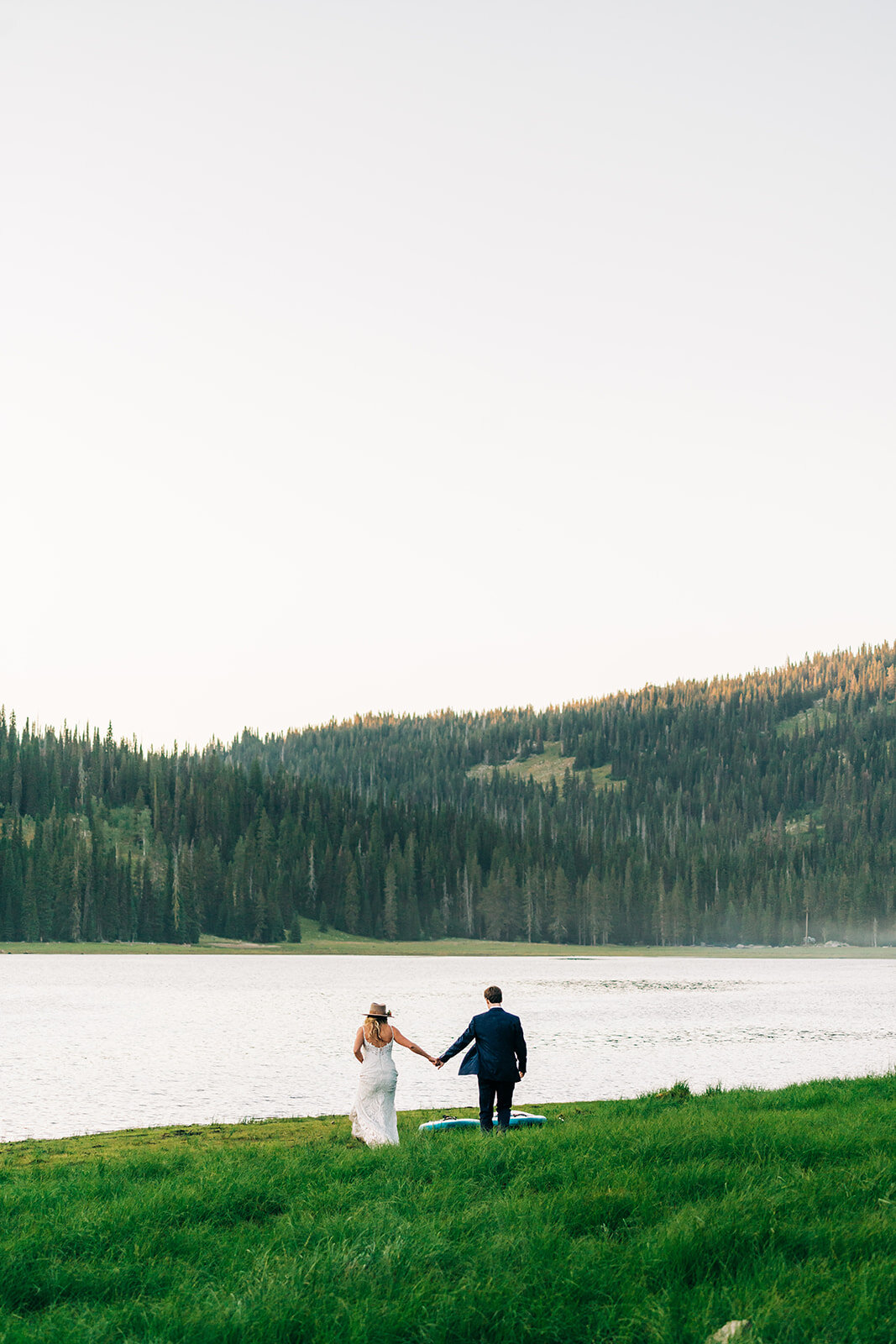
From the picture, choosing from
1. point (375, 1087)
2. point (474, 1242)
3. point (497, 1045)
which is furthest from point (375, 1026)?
point (474, 1242)

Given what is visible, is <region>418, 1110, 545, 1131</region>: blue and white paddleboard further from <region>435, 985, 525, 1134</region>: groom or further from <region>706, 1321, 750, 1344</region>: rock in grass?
<region>706, 1321, 750, 1344</region>: rock in grass

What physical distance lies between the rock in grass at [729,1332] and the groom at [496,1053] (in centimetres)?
1100

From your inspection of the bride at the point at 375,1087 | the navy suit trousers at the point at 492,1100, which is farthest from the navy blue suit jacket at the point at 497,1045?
the bride at the point at 375,1087

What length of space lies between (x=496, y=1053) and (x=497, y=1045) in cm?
15

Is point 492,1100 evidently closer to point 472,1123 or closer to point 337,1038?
point 472,1123

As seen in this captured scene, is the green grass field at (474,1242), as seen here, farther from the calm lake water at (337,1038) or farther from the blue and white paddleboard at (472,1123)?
the calm lake water at (337,1038)

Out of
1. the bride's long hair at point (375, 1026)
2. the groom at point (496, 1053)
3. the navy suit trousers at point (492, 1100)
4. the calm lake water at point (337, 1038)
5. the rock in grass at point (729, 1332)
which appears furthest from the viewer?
the calm lake water at point (337, 1038)

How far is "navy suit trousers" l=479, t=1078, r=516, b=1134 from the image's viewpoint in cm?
2064

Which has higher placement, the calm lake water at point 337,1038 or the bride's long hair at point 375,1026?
the bride's long hair at point 375,1026

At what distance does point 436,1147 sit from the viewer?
17.7 metres

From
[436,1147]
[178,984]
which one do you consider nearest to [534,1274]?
[436,1147]

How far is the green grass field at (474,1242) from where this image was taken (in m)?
9.38

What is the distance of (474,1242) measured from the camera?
11398 mm

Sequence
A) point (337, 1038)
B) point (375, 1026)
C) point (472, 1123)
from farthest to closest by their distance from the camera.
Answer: point (337, 1038), point (472, 1123), point (375, 1026)
